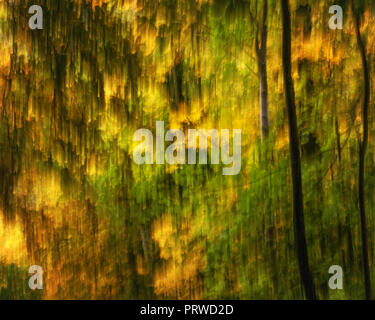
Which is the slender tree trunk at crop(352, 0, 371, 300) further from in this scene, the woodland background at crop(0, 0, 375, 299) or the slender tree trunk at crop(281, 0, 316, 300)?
the slender tree trunk at crop(281, 0, 316, 300)

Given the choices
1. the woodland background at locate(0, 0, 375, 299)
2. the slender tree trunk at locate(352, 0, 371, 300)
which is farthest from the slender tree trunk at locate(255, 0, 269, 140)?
the slender tree trunk at locate(352, 0, 371, 300)

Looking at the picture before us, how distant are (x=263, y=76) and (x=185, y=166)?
611mm

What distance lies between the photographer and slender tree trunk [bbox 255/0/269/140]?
7.88ft

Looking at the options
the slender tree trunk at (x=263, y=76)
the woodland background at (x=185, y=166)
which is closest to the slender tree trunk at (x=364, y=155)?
the woodland background at (x=185, y=166)

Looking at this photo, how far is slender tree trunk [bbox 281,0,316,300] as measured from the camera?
238 centimetres

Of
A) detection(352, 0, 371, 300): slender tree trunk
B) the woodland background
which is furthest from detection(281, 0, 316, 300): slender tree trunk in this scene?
detection(352, 0, 371, 300): slender tree trunk

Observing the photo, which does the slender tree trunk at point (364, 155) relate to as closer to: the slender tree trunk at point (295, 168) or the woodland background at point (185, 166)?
the woodland background at point (185, 166)

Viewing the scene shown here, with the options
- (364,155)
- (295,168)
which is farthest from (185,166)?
(364,155)

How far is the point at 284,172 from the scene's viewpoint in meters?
2.40

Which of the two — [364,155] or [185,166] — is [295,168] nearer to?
[364,155]

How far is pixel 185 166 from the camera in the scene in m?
2.39

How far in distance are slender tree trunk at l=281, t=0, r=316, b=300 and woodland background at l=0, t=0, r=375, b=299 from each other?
0.08 feet

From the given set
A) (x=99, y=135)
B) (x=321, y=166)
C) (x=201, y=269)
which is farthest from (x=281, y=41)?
(x=201, y=269)

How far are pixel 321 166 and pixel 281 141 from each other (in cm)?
24
